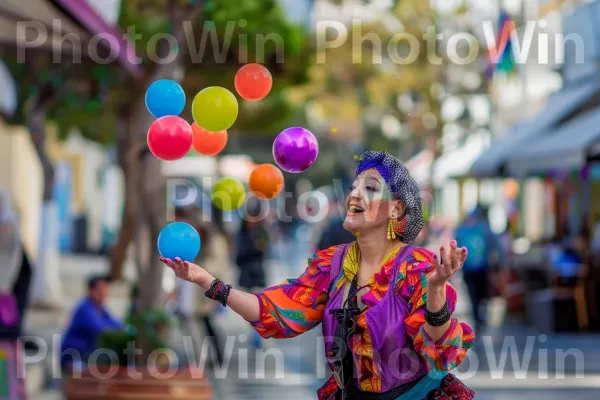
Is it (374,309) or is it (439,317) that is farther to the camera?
(374,309)

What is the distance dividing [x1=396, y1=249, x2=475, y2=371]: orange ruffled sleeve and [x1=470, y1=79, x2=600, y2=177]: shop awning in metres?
13.1

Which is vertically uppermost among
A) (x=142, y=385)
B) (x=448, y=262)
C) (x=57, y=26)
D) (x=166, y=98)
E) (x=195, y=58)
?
(x=195, y=58)

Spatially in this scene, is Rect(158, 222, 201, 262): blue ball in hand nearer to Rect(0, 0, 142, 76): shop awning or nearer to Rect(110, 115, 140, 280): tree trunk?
Rect(0, 0, 142, 76): shop awning

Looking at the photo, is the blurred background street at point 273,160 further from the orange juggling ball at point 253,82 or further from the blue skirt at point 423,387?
the blue skirt at point 423,387

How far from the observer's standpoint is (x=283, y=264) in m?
47.2

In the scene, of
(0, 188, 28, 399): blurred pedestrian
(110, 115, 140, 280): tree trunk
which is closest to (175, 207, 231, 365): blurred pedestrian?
(0, 188, 28, 399): blurred pedestrian

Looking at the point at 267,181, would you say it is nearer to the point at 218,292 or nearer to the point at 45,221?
the point at 218,292

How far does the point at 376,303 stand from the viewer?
4.36 meters

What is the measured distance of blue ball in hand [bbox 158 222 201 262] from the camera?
14.6 ft

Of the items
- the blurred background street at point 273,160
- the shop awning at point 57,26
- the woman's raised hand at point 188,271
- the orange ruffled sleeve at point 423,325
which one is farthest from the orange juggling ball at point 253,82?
the shop awning at point 57,26

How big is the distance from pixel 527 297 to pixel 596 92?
3208 millimetres

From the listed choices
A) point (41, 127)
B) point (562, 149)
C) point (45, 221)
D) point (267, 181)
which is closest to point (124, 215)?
point (45, 221)

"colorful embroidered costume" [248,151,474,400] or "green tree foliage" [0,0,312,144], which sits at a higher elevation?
"green tree foliage" [0,0,312,144]

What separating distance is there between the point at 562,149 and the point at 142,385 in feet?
23.1
